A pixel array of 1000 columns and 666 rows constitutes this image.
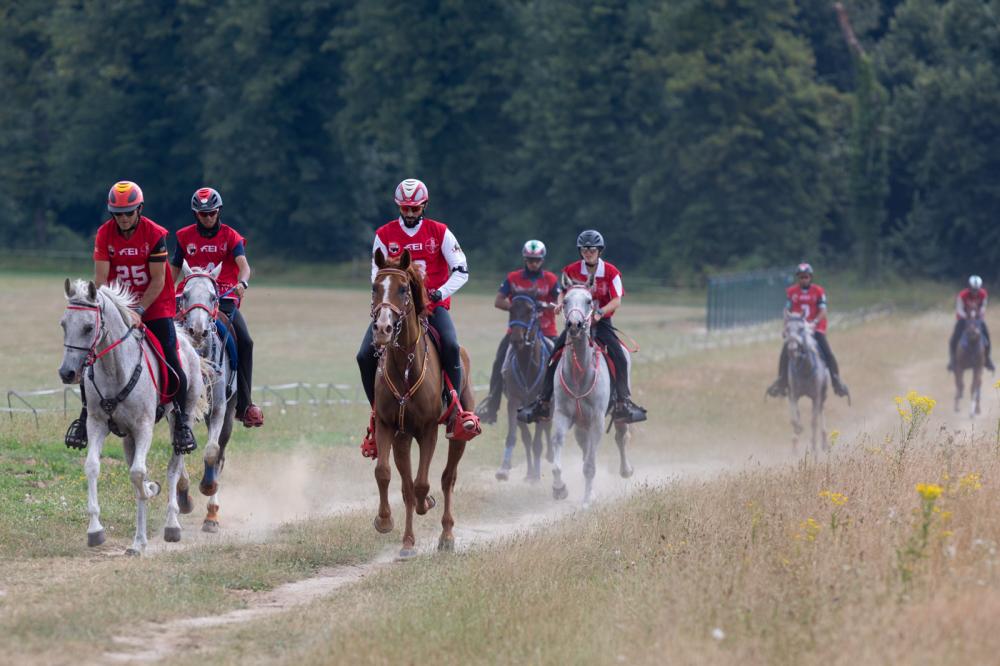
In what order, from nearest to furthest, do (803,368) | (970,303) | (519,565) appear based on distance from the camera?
(519,565) < (803,368) < (970,303)

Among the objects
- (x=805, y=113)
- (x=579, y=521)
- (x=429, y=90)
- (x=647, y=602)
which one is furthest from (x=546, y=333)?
(x=429, y=90)

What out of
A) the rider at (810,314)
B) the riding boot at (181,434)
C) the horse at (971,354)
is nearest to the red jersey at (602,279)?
the riding boot at (181,434)

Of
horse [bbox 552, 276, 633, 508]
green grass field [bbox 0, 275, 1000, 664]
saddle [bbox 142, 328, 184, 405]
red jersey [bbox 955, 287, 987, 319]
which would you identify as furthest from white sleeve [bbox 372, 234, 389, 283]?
red jersey [bbox 955, 287, 987, 319]

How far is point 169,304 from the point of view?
42.8 ft

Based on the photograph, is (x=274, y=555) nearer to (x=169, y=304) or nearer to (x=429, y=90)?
(x=169, y=304)

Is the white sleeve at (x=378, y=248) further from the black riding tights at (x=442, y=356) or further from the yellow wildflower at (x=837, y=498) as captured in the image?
the yellow wildflower at (x=837, y=498)

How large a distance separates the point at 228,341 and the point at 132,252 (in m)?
2.16

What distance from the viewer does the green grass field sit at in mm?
8438

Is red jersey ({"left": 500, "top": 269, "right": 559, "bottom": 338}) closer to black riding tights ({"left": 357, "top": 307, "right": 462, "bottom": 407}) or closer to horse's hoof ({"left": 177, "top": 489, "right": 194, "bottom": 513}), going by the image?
horse's hoof ({"left": 177, "top": 489, "right": 194, "bottom": 513})

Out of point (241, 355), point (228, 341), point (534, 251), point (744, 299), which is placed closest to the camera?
point (228, 341)

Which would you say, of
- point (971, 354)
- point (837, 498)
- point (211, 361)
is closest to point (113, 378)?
point (211, 361)

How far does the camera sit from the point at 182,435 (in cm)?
1342

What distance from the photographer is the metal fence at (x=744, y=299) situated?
156 ft

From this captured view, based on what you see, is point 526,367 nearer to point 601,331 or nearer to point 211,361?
point 601,331
